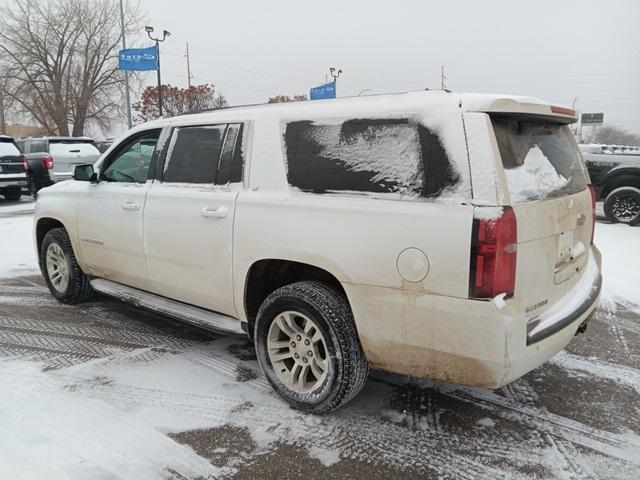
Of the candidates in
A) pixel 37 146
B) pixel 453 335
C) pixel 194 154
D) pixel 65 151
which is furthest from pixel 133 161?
pixel 37 146

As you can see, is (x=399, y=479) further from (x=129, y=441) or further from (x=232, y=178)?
(x=232, y=178)

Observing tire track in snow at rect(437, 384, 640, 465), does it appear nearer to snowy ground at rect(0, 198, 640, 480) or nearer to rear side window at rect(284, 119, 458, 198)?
snowy ground at rect(0, 198, 640, 480)

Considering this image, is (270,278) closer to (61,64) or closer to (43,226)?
(43,226)

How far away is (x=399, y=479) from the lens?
7.97ft

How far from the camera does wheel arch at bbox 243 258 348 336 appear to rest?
10.0ft

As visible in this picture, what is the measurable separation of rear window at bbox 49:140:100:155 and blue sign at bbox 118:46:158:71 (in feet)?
20.1

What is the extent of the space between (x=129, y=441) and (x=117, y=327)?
191cm

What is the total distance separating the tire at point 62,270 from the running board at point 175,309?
449mm

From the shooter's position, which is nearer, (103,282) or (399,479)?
(399,479)

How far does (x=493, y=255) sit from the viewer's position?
230 centimetres

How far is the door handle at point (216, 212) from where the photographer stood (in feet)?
10.6

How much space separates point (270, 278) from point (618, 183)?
9.29m

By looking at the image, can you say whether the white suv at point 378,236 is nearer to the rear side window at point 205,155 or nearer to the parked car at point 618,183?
the rear side window at point 205,155

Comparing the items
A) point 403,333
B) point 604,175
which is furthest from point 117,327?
point 604,175
